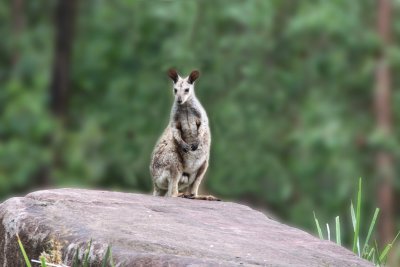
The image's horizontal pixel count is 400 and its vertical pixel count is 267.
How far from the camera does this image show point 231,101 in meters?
25.0

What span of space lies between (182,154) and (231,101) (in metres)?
16.1

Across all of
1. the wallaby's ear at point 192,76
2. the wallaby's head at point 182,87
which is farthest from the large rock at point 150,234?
the wallaby's ear at point 192,76

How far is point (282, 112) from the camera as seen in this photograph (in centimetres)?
2695

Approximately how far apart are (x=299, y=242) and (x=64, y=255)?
133 cm

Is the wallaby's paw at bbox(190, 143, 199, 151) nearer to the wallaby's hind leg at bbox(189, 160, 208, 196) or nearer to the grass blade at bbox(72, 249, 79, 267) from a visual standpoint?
the wallaby's hind leg at bbox(189, 160, 208, 196)

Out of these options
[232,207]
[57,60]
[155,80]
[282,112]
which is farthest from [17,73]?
[232,207]

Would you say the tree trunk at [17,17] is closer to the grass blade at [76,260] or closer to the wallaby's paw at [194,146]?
the wallaby's paw at [194,146]

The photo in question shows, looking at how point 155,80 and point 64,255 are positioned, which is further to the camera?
point 155,80

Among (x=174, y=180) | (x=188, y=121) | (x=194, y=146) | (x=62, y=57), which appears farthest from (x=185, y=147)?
(x=62, y=57)

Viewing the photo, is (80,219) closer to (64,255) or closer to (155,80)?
(64,255)

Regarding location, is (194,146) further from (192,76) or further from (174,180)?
(192,76)

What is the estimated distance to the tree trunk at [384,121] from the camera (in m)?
25.5

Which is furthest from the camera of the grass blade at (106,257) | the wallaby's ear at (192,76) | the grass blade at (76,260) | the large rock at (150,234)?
the wallaby's ear at (192,76)

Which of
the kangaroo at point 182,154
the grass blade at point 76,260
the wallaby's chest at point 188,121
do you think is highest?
the wallaby's chest at point 188,121
